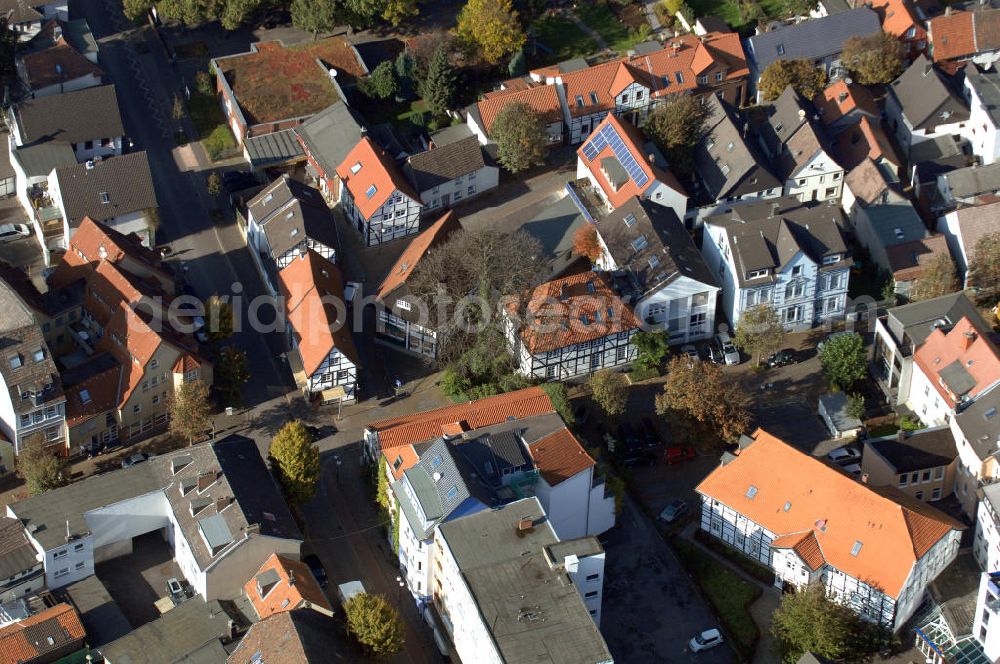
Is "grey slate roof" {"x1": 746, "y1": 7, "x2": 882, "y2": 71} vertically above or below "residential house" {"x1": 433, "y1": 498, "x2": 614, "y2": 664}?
above

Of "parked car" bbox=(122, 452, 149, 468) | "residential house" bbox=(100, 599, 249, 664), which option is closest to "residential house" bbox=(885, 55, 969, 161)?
"parked car" bbox=(122, 452, 149, 468)

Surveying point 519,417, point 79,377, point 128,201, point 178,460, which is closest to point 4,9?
point 128,201

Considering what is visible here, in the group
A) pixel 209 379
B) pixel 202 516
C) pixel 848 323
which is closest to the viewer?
pixel 202 516

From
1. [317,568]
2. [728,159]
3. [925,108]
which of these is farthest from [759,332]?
[317,568]

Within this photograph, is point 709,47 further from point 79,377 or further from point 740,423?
point 79,377

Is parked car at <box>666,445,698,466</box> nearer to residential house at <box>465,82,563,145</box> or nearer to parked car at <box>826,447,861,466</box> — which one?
parked car at <box>826,447,861,466</box>

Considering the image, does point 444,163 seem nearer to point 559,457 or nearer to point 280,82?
point 280,82
